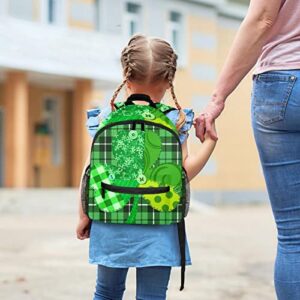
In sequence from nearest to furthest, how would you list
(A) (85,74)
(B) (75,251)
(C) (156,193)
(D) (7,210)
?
(C) (156,193)
(B) (75,251)
(D) (7,210)
(A) (85,74)

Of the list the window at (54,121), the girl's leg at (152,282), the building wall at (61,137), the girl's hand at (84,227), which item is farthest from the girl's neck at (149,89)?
the window at (54,121)

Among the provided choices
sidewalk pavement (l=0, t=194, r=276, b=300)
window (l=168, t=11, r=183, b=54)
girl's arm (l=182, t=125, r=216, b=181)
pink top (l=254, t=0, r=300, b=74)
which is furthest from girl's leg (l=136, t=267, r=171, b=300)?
window (l=168, t=11, r=183, b=54)

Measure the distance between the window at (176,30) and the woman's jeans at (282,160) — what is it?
2078 centimetres

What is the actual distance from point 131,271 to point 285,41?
306 centimetres

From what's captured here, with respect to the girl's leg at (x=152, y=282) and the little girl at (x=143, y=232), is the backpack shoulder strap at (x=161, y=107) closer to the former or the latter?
the little girl at (x=143, y=232)

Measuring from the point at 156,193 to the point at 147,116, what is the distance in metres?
0.24

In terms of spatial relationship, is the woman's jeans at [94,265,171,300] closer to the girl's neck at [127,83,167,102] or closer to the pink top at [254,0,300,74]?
the girl's neck at [127,83,167,102]

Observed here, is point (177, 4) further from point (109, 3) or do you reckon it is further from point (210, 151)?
point (210, 151)

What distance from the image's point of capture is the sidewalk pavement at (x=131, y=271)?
4.67 m

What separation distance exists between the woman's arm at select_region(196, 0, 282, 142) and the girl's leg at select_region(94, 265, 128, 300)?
503mm

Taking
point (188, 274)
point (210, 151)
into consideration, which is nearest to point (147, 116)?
point (210, 151)

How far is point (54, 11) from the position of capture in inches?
780

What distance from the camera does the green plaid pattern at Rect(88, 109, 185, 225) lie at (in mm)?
2559

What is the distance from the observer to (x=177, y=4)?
76.5 feet
